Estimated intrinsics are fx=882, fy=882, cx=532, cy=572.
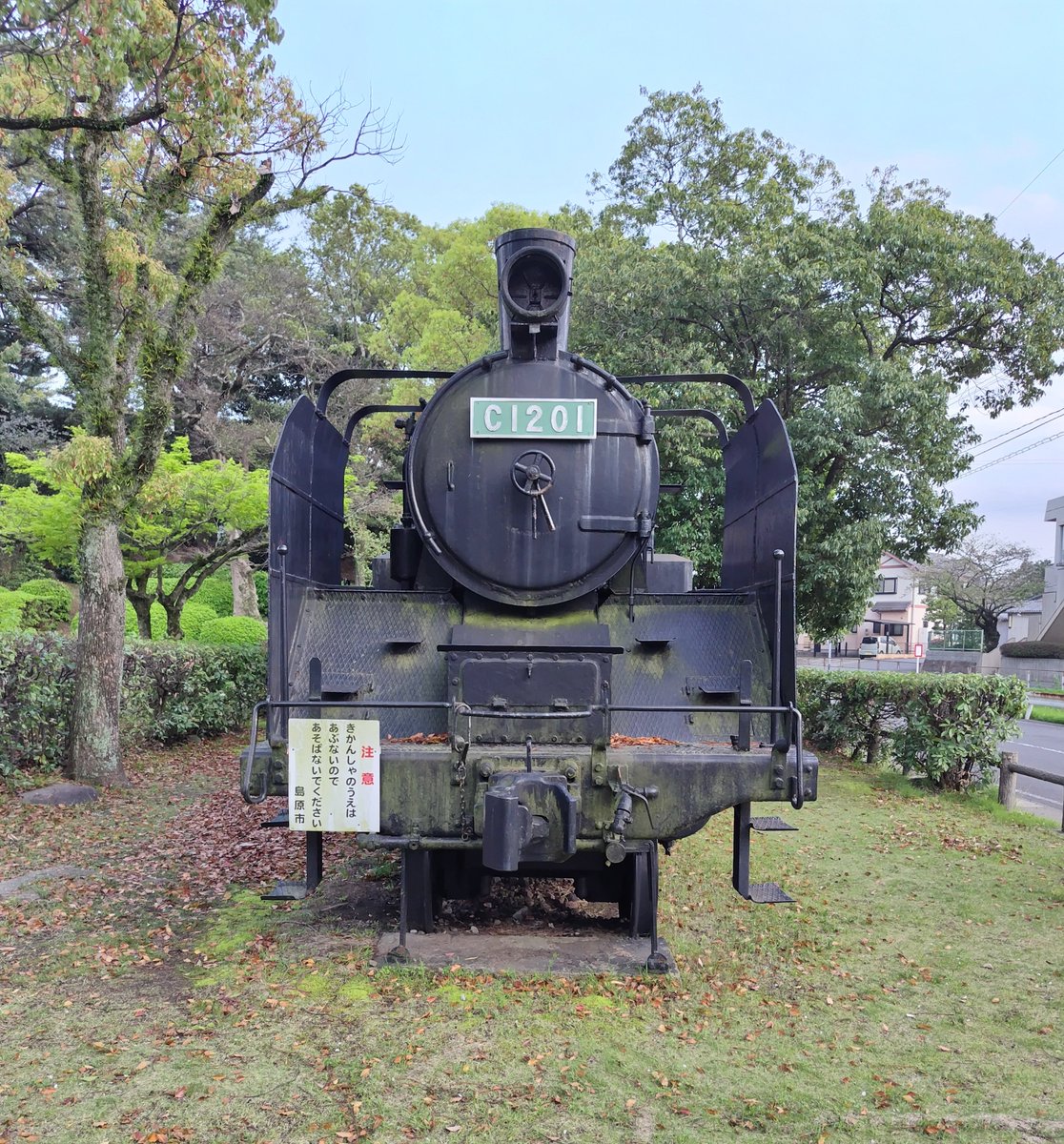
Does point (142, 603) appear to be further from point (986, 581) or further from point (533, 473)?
point (986, 581)

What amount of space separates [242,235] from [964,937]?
22.1m

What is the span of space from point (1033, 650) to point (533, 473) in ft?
111

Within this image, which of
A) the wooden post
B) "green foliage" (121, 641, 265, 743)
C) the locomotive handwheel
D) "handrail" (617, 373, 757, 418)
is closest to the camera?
the locomotive handwheel

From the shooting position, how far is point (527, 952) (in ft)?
13.8

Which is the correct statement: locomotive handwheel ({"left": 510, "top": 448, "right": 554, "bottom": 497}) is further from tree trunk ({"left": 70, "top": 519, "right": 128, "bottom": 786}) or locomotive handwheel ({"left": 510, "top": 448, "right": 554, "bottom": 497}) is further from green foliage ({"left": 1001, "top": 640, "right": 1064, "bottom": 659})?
green foliage ({"left": 1001, "top": 640, "right": 1064, "bottom": 659})

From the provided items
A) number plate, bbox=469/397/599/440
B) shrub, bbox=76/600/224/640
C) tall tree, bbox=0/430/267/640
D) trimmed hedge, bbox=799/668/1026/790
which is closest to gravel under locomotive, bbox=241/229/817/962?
number plate, bbox=469/397/599/440

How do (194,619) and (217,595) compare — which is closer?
(194,619)

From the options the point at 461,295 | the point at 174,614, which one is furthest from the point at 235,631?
the point at 461,295

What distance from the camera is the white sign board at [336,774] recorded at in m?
3.54

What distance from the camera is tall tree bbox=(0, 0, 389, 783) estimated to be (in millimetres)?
6941

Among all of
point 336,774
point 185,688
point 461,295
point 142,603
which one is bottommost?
point 185,688

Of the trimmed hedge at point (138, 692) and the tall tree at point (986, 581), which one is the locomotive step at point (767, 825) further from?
the tall tree at point (986, 581)

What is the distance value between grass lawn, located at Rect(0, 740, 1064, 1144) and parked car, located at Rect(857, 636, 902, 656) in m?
43.7

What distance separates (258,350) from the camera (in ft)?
55.5
